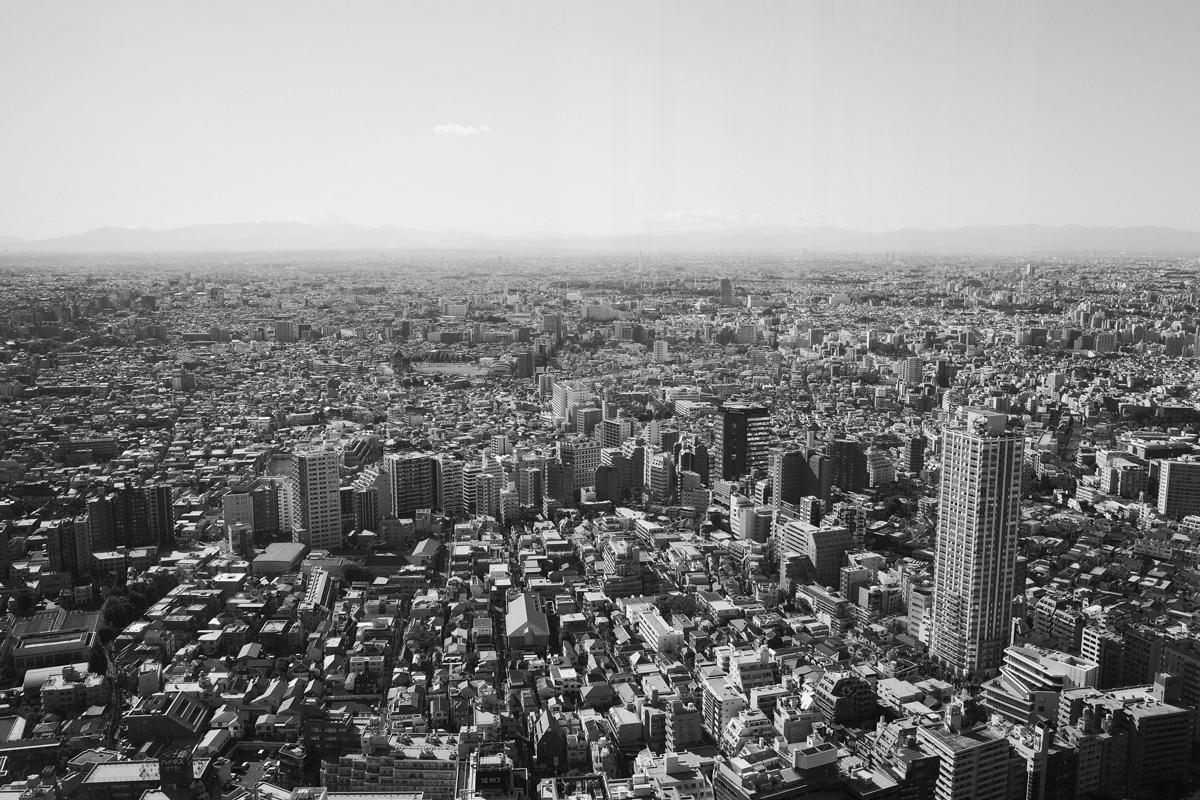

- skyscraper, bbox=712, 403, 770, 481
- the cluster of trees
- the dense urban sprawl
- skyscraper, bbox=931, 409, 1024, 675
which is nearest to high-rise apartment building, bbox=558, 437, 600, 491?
the dense urban sprawl

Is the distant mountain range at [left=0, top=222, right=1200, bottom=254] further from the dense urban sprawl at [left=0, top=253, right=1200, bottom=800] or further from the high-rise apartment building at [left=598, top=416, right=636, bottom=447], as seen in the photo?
the high-rise apartment building at [left=598, top=416, right=636, bottom=447]

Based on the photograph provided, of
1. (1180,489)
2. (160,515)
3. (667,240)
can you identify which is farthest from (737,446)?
(667,240)

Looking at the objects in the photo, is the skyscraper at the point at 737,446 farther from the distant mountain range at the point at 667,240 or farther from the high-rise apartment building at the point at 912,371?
the high-rise apartment building at the point at 912,371

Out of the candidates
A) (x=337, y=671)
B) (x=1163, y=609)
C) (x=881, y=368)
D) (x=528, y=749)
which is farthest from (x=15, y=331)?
(x=881, y=368)

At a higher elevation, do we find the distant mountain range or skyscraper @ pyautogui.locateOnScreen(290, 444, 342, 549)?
the distant mountain range

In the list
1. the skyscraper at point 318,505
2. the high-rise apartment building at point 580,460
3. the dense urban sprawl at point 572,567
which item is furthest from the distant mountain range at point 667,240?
the high-rise apartment building at point 580,460
